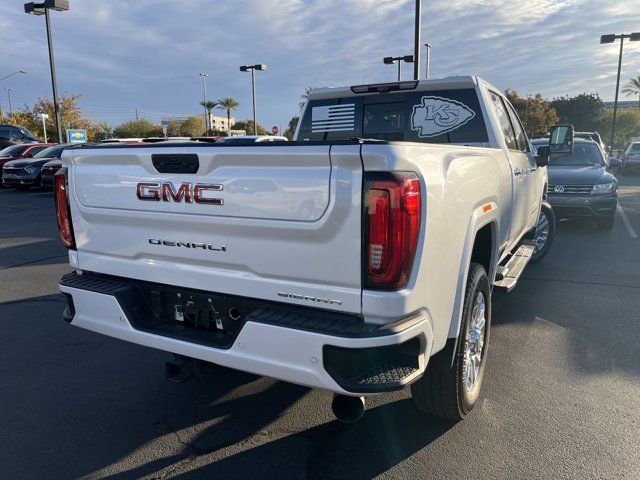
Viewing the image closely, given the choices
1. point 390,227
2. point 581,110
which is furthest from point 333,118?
point 581,110

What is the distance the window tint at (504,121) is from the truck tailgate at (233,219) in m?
2.87

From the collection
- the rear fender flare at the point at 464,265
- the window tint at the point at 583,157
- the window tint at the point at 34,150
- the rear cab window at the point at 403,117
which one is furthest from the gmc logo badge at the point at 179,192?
the window tint at the point at 34,150

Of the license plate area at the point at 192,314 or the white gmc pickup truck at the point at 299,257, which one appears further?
the license plate area at the point at 192,314

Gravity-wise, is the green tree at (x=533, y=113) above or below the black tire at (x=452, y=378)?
above

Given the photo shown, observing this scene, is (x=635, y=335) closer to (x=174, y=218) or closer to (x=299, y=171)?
(x=299, y=171)

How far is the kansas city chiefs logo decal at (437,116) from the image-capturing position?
173 inches

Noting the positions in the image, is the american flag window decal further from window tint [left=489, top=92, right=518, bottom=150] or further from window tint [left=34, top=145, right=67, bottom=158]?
window tint [left=34, top=145, right=67, bottom=158]

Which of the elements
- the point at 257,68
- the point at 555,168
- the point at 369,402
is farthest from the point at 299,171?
the point at 257,68

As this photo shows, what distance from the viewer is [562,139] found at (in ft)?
18.6

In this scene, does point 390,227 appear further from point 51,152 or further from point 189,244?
point 51,152

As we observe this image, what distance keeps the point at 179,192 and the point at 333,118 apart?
2.74 meters

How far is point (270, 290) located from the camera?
2.44 meters

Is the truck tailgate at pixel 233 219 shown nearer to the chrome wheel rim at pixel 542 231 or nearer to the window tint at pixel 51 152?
the chrome wheel rim at pixel 542 231

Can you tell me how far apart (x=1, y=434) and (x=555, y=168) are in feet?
31.5
